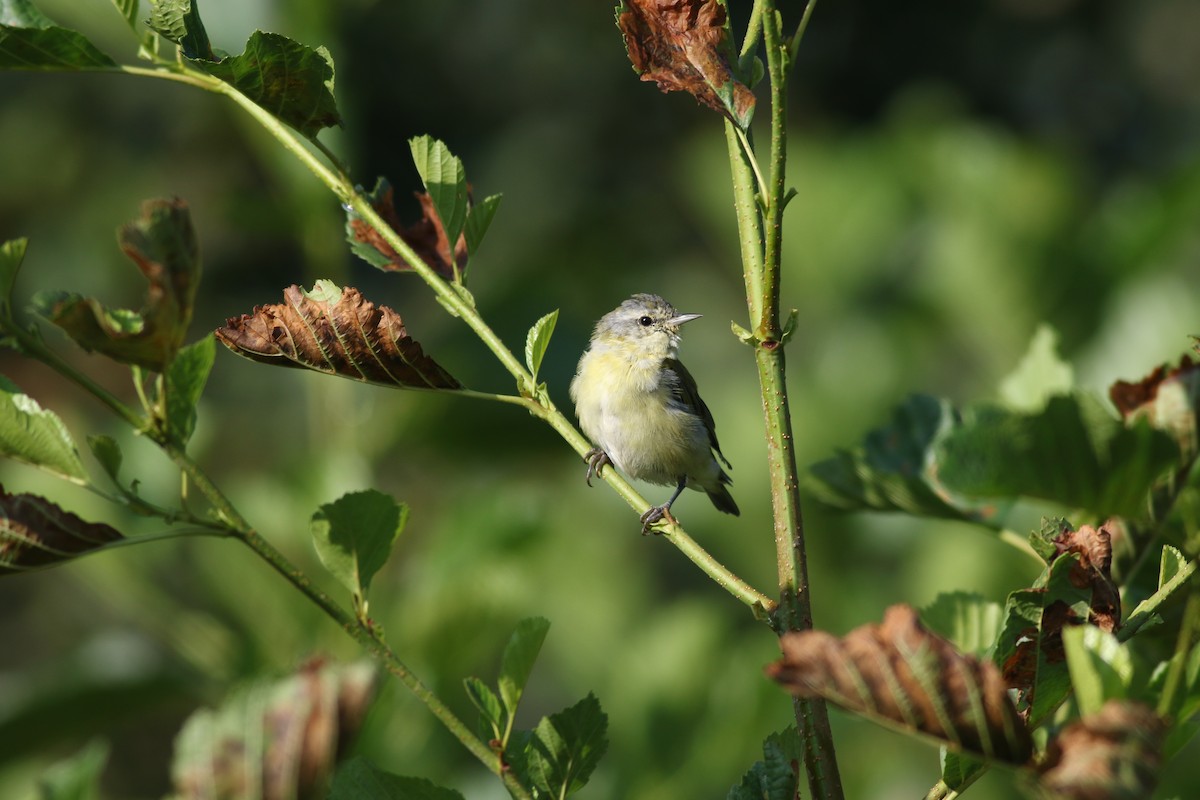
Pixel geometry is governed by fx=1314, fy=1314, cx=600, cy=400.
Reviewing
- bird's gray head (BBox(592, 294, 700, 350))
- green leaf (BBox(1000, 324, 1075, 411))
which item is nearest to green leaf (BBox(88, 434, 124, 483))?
green leaf (BBox(1000, 324, 1075, 411))

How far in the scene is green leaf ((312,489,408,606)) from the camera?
1.47m

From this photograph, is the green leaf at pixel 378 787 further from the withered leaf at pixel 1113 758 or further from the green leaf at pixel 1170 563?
the green leaf at pixel 1170 563

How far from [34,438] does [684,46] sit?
794mm

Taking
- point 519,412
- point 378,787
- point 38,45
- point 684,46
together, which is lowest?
point 519,412

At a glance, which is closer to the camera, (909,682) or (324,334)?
(909,682)

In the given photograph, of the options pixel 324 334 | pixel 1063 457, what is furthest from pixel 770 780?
pixel 324 334

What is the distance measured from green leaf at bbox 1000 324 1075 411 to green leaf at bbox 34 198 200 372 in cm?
128

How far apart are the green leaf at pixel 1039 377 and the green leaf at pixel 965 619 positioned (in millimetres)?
403

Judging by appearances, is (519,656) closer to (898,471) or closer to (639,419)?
(898,471)

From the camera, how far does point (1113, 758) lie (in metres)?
0.96

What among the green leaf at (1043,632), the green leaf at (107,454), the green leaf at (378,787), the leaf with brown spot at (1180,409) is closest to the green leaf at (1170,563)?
the green leaf at (1043,632)

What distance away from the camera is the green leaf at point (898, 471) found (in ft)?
5.99

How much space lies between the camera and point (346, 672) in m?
1.16

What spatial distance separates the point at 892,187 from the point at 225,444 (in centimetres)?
418
